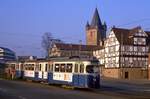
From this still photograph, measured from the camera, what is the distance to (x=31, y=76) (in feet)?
169

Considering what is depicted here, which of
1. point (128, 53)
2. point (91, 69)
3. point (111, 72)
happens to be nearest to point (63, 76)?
point (91, 69)

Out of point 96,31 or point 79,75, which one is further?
point 96,31

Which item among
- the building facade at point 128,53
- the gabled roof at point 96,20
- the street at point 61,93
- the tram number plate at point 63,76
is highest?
the gabled roof at point 96,20

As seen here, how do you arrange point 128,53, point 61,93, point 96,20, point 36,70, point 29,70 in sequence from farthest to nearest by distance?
point 96,20 < point 128,53 < point 29,70 < point 36,70 < point 61,93

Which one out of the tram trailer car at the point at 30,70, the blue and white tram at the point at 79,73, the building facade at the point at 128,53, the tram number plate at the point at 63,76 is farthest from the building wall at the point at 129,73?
the blue and white tram at the point at 79,73

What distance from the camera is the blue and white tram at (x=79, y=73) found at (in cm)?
3669

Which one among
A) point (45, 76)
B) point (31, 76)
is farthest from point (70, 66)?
point (31, 76)

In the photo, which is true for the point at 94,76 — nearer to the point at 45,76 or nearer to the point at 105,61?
the point at 45,76

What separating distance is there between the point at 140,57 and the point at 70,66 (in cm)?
5540

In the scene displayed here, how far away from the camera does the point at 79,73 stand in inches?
1469

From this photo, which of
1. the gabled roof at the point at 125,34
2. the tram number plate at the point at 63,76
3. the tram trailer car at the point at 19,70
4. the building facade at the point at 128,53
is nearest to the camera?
the tram number plate at the point at 63,76

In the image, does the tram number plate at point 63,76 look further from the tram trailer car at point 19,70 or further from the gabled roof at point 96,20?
the gabled roof at point 96,20

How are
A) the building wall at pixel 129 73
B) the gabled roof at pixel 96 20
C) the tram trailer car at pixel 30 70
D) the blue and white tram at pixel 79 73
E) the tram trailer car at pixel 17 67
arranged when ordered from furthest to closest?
the gabled roof at pixel 96 20
the building wall at pixel 129 73
the tram trailer car at pixel 17 67
the tram trailer car at pixel 30 70
the blue and white tram at pixel 79 73

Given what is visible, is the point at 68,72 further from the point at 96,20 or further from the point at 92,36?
the point at 92,36
